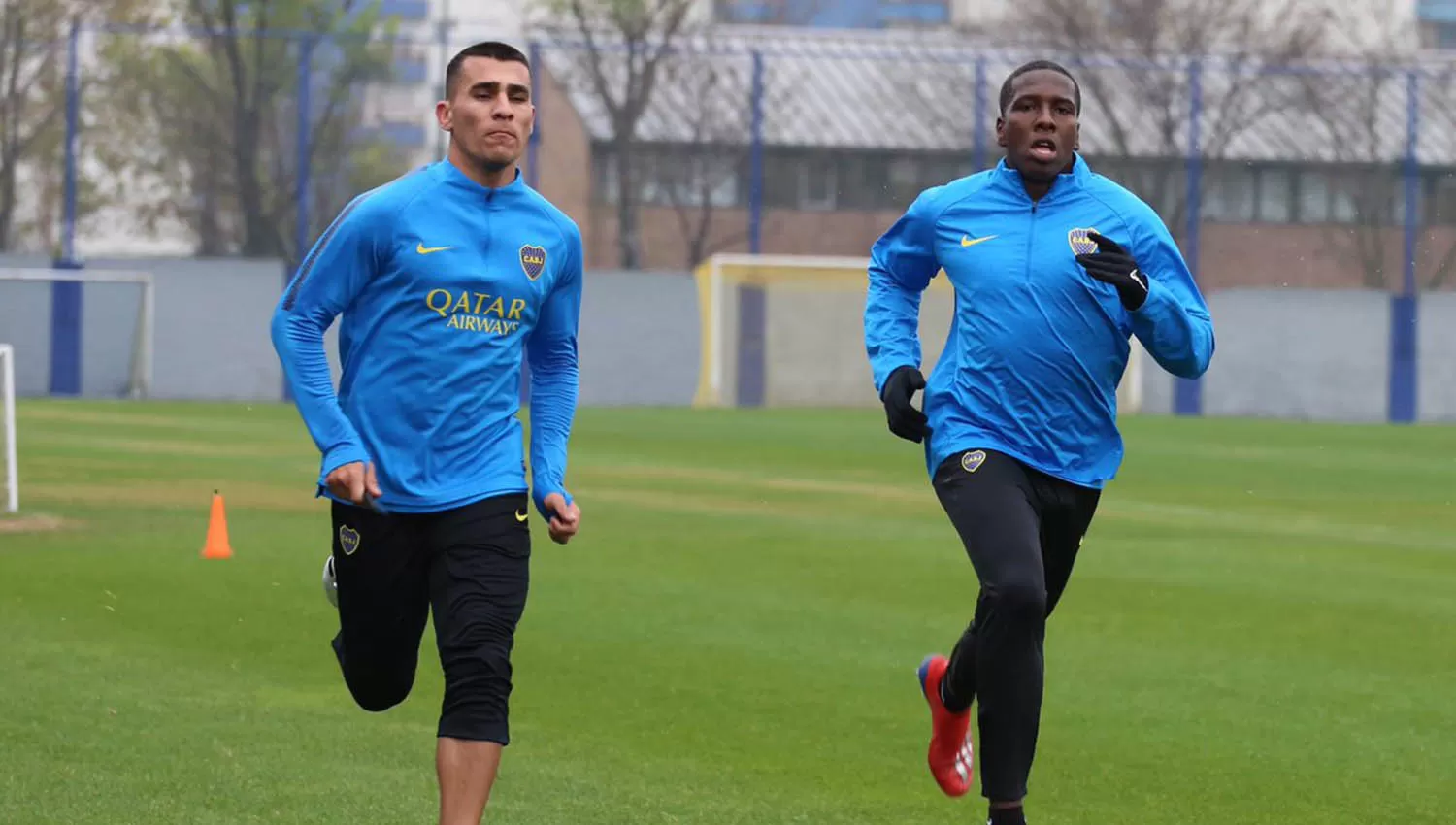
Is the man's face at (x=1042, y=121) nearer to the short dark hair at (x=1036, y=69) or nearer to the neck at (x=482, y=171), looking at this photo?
the short dark hair at (x=1036, y=69)

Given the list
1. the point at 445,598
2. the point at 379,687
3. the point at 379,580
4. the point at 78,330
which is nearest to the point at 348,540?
the point at 379,580

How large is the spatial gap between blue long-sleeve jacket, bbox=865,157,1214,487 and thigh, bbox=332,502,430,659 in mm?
1439

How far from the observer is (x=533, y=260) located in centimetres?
620

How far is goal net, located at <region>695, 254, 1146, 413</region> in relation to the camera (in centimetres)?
4069

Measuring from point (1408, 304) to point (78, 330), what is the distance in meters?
22.5

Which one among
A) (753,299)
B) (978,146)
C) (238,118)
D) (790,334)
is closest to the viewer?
(790,334)

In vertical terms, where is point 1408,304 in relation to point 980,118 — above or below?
below

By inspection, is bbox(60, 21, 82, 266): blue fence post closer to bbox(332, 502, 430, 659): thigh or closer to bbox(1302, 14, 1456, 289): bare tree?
bbox(1302, 14, 1456, 289): bare tree

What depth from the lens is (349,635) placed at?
6270 mm

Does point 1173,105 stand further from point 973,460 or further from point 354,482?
point 354,482

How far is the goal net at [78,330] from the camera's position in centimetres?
3944

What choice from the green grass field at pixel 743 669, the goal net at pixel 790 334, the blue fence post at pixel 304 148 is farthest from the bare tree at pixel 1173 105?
the green grass field at pixel 743 669

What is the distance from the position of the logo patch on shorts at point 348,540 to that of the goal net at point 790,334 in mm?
33967

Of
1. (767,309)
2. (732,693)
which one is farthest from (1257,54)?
(732,693)
